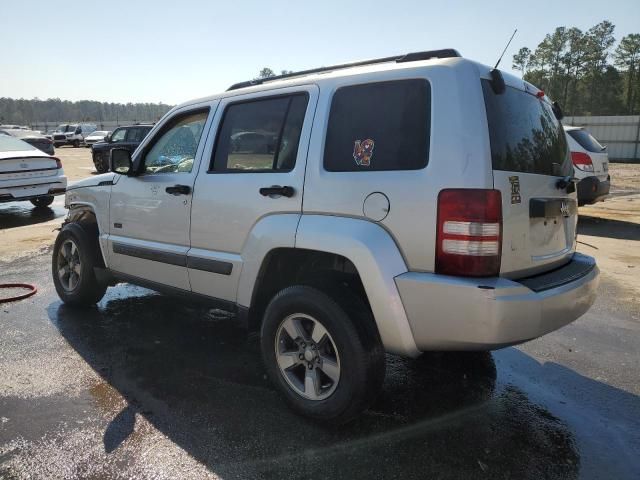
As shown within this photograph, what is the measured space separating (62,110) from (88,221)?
534 feet

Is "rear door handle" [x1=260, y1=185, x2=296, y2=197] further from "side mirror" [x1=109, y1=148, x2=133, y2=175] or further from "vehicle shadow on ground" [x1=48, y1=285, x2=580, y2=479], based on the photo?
"side mirror" [x1=109, y1=148, x2=133, y2=175]

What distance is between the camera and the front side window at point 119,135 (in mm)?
20000

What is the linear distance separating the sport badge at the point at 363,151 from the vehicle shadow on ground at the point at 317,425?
1.54 meters

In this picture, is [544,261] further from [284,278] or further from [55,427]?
[55,427]

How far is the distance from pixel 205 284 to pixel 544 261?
230 centimetres

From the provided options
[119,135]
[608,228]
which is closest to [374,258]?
[608,228]

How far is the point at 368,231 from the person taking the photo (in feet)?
8.85

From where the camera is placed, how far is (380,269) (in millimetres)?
2637

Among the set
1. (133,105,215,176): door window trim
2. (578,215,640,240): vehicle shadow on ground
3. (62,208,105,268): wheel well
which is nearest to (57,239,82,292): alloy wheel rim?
(62,208,105,268): wheel well

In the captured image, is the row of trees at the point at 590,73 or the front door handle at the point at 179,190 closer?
the front door handle at the point at 179,190

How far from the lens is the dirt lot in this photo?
263cm

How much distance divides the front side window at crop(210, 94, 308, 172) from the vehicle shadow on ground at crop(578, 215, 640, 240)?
24.5 ft

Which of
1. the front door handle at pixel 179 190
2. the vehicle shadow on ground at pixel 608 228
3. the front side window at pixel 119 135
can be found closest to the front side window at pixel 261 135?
the front door handle at pixel 179 190

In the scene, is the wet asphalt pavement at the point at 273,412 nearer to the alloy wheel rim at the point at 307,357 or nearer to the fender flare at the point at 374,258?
the alloy wheel rim at the point at 307,357
